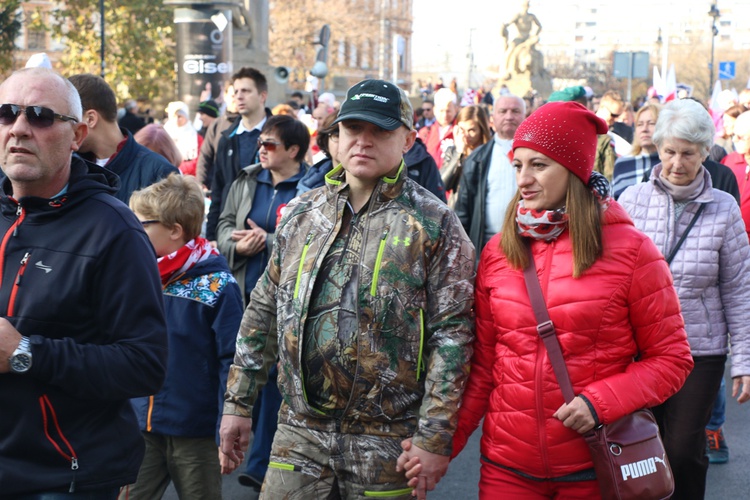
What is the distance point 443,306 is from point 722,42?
6772 inches

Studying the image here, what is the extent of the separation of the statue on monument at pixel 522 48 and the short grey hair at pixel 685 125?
52.2 m

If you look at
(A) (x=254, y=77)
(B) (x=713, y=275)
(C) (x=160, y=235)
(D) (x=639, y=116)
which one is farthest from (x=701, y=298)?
(A) (x=254, y=77)

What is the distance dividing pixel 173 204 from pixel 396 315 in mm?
1670

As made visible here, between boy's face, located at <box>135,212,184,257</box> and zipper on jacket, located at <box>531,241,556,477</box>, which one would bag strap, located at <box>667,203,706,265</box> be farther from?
boy's face, located at <box>135,212,184,257</box>

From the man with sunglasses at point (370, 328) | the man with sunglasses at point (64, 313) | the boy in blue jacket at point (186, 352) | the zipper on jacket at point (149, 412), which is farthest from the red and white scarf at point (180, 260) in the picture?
the man with sunglasses at point (64, 313)

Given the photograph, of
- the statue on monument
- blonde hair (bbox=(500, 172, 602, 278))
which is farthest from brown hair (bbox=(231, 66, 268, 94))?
the statue on monument

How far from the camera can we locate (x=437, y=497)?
643 centimetres

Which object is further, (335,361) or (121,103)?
(121,103)

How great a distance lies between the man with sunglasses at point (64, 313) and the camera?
309 cm

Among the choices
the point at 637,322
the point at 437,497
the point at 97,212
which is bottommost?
the point at 437,497

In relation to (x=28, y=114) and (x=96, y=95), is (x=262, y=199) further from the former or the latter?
(x=28, y=114)

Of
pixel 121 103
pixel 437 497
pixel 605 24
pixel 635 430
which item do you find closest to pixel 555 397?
pixel 635 430

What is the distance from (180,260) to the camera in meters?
4.84

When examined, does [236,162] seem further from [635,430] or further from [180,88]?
[180,88]
